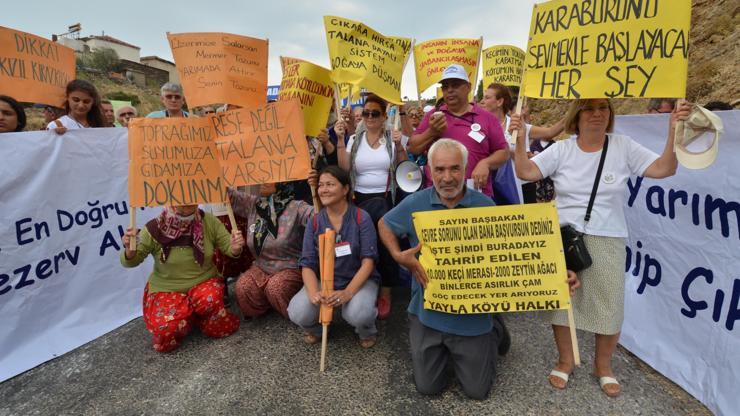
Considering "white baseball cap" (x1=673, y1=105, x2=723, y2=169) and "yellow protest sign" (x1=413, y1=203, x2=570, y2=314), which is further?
"yellow protest sign" (x1=413, y1=203, x2=570, y2=314)

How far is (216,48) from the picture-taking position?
3.52 meters

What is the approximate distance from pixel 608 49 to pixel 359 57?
2128 millimetres

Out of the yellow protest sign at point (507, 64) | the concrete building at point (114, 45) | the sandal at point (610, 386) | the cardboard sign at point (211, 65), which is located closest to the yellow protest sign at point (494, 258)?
the sandal at point (610, 386)

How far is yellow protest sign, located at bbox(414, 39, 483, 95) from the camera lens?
500cm

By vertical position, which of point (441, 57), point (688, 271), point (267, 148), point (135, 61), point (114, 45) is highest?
point (114, 45)

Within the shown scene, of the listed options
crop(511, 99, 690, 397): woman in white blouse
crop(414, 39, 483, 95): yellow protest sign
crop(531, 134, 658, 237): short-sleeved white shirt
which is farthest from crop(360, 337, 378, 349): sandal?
crop(414, 39, 483, 95): yellow protest sign

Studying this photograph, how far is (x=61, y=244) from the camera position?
347cm

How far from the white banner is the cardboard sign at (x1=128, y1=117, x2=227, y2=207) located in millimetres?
1074

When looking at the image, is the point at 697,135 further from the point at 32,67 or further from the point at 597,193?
the point at 32,67

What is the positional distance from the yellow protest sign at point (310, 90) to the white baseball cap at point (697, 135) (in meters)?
3.07

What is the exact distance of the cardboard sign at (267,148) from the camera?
10.6 ft

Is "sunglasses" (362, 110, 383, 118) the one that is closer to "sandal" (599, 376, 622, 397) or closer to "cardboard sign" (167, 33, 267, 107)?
"cardboard sign" (167, 33, 267, 107)

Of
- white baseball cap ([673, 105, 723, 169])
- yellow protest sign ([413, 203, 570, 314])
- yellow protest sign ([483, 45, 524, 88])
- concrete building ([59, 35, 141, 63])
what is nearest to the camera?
white baseball cap ([673, 105, 723, 169])

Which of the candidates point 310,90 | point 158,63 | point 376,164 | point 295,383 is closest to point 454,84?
point 376,164
